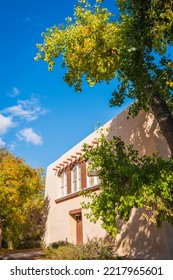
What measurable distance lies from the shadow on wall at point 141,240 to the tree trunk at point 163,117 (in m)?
4.07

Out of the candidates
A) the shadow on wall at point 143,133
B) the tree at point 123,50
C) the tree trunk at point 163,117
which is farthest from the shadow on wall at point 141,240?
the tree at point 123,50

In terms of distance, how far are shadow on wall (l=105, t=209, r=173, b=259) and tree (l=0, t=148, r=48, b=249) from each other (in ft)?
23.8

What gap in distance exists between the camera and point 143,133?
44.2 feet

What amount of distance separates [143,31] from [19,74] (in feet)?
26.4

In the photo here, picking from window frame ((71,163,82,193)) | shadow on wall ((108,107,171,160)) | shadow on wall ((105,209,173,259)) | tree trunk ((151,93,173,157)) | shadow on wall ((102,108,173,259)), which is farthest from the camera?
window frame ((71,163,82,193))

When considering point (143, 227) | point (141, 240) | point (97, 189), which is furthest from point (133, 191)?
point (97, 189)

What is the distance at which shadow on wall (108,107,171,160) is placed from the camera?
40.0 ft

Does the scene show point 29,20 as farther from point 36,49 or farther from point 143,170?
point 143,170

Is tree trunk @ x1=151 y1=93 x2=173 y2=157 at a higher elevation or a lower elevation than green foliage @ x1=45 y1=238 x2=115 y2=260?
higher

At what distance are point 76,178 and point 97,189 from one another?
3.72 m

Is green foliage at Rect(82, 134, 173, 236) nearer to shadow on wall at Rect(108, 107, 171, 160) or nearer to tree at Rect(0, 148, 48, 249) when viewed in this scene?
shadow on wall at Rect(108, 107, 171, 160)

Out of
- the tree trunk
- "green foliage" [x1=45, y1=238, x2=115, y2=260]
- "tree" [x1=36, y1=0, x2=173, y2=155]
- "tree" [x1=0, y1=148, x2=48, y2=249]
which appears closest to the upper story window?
"green foliage" [x1=45, y1=238, x2=115, y2=260]
